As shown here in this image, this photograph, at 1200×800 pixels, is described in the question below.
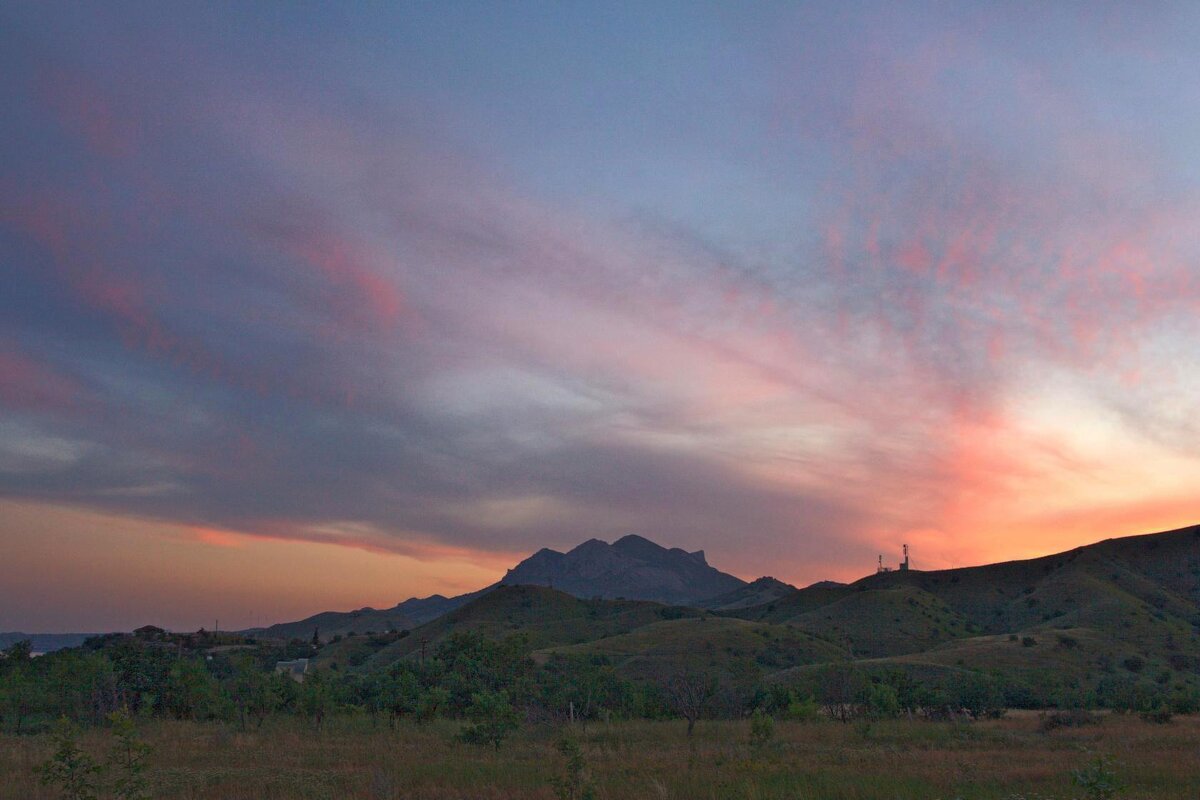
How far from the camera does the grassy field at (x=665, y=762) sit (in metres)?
23.0

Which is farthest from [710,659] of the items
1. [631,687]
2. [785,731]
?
[785,731]

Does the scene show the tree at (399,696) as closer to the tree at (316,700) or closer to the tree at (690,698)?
the tree at (316,700)

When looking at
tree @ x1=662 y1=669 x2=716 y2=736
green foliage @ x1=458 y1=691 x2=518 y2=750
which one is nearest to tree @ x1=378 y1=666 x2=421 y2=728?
green foliage @ x1=458 y1=691 x2=518 y2=750

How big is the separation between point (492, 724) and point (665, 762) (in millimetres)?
10309

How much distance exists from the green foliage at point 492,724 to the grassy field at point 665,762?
0.68 m

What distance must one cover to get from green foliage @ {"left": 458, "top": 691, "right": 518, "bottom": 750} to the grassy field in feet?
2.23

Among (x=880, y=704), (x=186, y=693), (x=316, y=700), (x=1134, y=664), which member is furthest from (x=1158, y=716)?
(x=186, y=693)

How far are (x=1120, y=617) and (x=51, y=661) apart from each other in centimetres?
12867

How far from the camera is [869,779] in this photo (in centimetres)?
2500

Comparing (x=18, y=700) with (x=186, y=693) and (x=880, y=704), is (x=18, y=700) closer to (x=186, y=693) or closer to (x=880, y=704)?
(x=186, y=693)

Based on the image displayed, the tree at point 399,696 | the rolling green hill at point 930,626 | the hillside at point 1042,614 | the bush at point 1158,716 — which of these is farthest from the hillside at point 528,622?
the bush at point 1158,716

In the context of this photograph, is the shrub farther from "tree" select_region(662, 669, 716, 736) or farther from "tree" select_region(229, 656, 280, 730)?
"tree" select_region(229, 656, 280, 730)

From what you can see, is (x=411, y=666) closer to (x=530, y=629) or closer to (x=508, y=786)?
(x=508, y=786)

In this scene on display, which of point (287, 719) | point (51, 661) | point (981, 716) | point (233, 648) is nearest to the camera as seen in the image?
point (287, 719)
